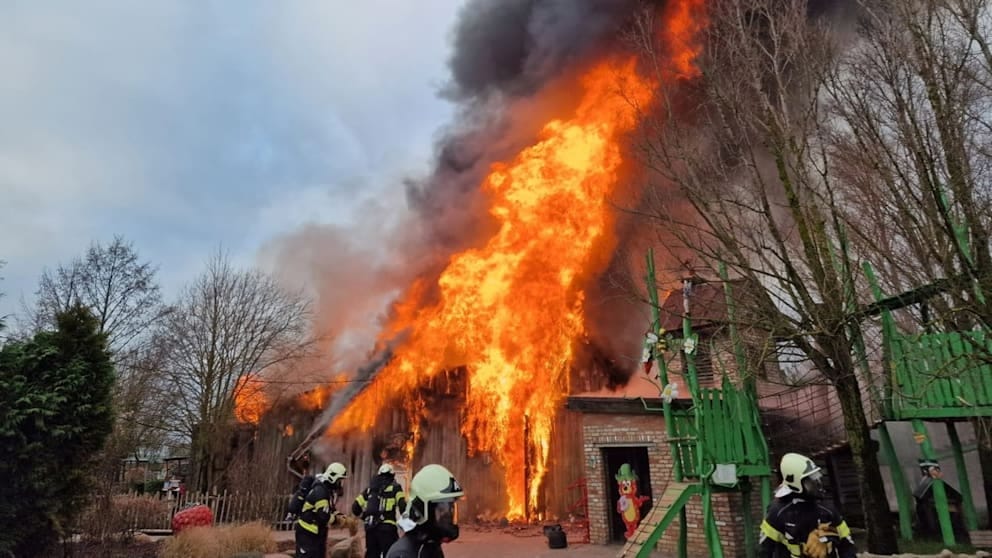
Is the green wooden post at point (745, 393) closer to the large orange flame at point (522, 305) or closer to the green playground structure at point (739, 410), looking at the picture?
the green playground structure at point (739, 410)

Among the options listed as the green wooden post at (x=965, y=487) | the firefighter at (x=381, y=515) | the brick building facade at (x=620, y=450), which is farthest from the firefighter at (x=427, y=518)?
the green wooden post at (x=965, y=487)

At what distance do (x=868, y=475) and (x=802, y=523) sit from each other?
576cm

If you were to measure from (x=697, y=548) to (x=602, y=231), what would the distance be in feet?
31.0

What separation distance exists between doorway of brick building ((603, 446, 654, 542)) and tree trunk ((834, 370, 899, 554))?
4275 millimetres

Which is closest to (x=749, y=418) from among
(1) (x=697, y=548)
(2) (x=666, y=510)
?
(2) (x=666, y=510)

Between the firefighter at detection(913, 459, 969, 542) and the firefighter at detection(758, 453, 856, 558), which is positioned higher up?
the firefighter at detection(758, 453, 856, 558)

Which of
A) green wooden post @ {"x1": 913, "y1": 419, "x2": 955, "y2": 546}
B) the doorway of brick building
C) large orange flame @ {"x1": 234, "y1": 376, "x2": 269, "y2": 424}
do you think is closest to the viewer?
green wooden post @ {"x1": 913, "y1": 419, "x2": 955, "y2": 546}

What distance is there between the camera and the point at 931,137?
6125 millimetres

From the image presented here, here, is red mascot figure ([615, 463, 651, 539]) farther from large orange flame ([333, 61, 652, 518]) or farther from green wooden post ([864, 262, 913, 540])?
green wooden post ([864, 262, 913, 540])

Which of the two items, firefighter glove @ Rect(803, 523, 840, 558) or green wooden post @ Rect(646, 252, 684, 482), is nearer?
firefighter glove @ Rect(803, 523, 840, 558)

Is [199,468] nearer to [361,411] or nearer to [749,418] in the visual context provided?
[361,411]

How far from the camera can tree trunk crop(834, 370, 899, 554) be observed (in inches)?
338

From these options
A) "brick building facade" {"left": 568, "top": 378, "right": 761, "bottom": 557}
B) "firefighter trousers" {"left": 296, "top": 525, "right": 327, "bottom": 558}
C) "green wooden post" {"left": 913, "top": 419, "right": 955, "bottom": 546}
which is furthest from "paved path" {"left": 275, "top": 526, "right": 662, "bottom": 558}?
"firefighter trousers" {"left": 296, "top": 525, "right": 327, "bottom": 558}

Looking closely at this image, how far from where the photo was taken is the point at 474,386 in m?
17.8
